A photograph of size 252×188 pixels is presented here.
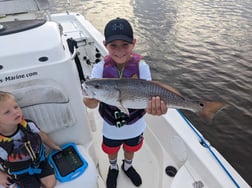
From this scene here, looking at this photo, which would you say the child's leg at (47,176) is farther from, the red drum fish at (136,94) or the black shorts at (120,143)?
the red drum fish at (136,94)

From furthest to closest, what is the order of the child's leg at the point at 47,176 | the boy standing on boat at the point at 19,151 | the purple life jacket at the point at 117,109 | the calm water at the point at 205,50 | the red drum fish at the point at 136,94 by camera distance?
the calm water at the point at 205,50
the purple life jacket at the point at 117,109
the child's leg at the point at 47,176
the boy standing on boat at the point at 19,151
the red drum fish at the point at 136,94

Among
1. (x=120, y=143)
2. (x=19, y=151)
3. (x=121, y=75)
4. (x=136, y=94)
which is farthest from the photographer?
(x=120, y=143)

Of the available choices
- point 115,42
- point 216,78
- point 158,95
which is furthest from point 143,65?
point 216,78

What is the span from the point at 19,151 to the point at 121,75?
113cm

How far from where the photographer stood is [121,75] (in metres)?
2.34

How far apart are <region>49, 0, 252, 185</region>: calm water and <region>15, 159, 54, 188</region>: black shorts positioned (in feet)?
12.6

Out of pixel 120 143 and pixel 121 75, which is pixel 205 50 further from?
pixel 121 75

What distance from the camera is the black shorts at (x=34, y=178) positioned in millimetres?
2112

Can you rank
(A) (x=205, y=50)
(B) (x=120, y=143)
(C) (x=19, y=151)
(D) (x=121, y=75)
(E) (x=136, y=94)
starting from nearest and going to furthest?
(E) (x=136, y=94)
(C) (x=19, y=151)
(D) (x=121, y=75)
(B) (x=120, y=143)
(A) (x=205, y=50)

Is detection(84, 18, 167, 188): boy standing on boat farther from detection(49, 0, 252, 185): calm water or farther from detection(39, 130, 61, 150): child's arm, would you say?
detection(49, 0, 252, 185): calm water

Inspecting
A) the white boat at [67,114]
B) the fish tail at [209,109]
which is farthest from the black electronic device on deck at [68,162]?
the fish tail at [209,109]

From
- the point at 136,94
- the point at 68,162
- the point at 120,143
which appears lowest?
the point at 120,143

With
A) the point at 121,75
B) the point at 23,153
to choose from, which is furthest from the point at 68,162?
the point at 121,75

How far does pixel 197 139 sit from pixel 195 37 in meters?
8.49
